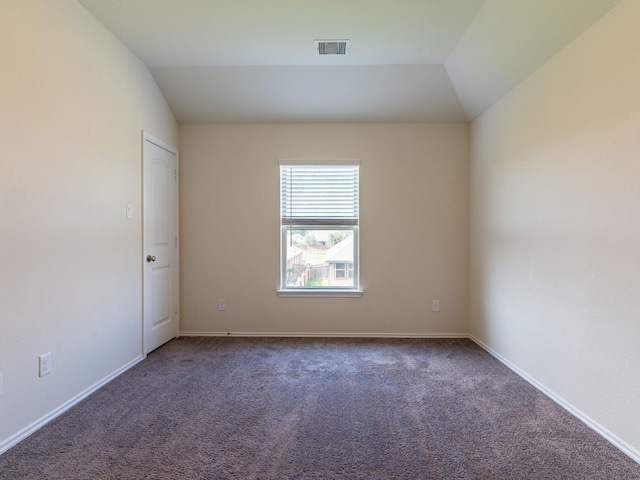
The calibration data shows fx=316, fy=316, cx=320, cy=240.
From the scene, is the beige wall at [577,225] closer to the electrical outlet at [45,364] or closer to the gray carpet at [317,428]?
the gray carpet at [317,428]

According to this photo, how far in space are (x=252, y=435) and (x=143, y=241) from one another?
199 cm

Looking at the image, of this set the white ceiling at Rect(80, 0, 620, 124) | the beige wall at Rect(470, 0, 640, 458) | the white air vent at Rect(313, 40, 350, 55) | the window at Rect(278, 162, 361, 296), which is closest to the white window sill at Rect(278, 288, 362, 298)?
the window at Rect(278, 162, 361, 296)

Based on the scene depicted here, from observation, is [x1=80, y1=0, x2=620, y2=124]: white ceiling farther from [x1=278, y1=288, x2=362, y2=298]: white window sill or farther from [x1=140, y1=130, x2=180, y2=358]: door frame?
[x1=278, y1=288, x2=362, y2=298]: white window sill

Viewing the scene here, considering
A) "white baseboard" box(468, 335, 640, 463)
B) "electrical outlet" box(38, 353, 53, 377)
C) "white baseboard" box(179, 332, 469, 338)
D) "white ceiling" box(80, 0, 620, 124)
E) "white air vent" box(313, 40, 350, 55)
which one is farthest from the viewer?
"white baseboard" box(179, 332, 469, 338)

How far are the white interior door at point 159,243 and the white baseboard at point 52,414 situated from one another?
0.50 meters

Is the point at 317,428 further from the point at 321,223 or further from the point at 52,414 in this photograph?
the point at 321,223

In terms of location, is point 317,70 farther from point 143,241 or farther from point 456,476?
point 456,476

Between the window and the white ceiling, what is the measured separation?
0.64 meters

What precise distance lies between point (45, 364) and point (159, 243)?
1.46 meters

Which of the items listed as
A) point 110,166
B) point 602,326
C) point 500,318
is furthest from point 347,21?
point 500,318

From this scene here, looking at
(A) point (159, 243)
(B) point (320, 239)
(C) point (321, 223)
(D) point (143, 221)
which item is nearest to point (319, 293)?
(B) point (320, 239)

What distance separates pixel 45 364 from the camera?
194 centimetres

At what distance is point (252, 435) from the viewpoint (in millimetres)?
1815

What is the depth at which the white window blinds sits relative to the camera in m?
3.62
